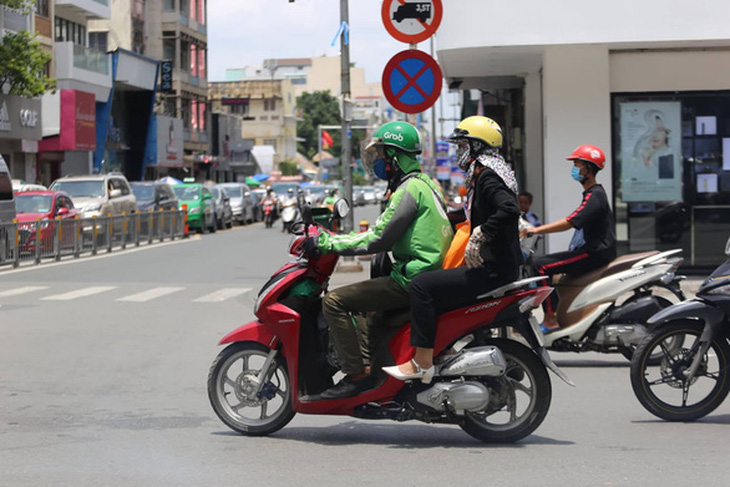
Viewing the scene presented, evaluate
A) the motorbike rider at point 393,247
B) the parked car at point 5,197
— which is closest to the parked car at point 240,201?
the parked car at point 5,197

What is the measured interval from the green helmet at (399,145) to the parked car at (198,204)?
35.2 m

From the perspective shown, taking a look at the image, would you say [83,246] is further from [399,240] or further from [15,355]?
[399,240]

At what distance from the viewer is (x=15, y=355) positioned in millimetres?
11477

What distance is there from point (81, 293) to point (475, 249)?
12.3 m

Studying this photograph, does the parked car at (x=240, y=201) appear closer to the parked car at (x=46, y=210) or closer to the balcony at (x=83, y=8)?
the balcony at (x=83, y=8)

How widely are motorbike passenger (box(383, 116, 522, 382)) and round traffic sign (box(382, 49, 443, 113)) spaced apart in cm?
559

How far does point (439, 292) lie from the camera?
22.1 ft

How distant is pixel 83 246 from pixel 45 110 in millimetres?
20725

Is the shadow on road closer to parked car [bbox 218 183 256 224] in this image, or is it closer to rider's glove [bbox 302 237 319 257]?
rider's glove [bbox 302 237 319 257]

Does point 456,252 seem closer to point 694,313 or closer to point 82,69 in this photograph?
point 694,313

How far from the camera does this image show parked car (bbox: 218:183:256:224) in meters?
51.0

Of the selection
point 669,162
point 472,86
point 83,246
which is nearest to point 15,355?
point 669,162

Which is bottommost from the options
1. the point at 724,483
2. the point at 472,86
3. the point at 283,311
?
the point at 724,483

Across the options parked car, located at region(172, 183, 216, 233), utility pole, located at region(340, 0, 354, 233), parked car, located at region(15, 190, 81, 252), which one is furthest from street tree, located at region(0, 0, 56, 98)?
utility pole, located at region(340, 0, 354, 233)
